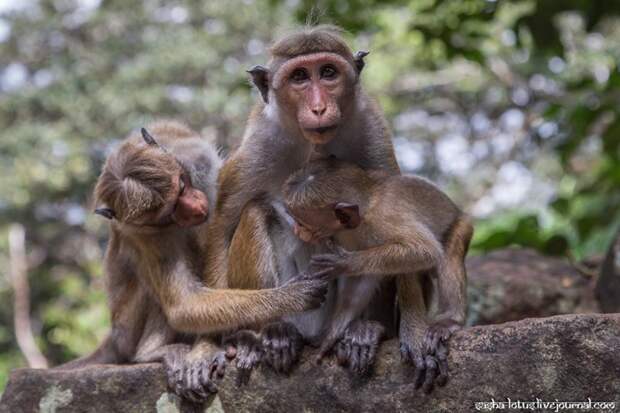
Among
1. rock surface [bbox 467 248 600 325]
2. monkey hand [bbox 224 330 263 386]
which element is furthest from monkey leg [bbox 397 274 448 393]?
rock surface [bbox 467 248 600 325]

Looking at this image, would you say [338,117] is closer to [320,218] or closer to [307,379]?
[320,218]

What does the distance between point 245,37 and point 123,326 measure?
21.0 meters

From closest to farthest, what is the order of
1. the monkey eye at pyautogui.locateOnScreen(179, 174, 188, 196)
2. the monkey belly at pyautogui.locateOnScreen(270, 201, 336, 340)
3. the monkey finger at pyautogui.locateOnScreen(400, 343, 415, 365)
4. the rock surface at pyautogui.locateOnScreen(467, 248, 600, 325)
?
the monkey finger at pyautogui.locateOnScreen(400, 343, 415, 365), the monkey belly at pyautogui.locateOnScreen(270, 201, 336, 340), the monkey eye at pyautogui.locateOnScreen(179, 174, 188, 196), the rock surface at pyautogui.locateOnScreen(467, 248, 600, 325)

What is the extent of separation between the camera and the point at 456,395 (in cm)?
395

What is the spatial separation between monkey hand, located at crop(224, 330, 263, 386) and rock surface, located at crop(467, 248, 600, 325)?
9.98 ft

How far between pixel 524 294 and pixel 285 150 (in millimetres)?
3350

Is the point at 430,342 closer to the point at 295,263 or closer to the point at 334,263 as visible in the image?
the point at 334,263

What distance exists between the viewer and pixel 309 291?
14.7 ft

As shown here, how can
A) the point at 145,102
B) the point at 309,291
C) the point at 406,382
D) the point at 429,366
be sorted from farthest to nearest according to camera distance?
the point at 145,102 → the point at 309,291 → the point at 406,382 → the point at 429,366

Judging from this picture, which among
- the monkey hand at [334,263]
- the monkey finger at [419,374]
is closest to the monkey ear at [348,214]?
the monkey hand at [334,263]

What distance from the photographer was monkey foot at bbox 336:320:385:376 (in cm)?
420

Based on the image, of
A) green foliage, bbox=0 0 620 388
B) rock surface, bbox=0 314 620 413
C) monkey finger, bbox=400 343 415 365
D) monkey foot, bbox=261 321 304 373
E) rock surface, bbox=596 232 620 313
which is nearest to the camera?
rock surface, bbox=0 314 620 413

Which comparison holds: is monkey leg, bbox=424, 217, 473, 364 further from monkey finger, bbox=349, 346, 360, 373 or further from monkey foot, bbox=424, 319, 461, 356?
monkey finger, bbox=349, 346, 360, 373

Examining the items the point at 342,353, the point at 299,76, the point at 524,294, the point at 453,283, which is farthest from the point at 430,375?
the point at 524,294
